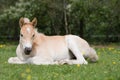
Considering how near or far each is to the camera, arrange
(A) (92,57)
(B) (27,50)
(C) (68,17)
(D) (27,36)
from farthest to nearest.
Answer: (C) (68,17) → (A) (92,57) → (D) (27,36) → (B) (27,50)

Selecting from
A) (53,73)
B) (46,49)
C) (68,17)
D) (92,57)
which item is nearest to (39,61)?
(46,49)

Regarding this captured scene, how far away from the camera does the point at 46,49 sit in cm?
1028

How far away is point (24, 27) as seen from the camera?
9.85m

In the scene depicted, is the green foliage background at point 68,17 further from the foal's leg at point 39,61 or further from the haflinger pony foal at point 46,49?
the foal's leg at point 39,61

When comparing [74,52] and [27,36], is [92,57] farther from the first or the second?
[27,36]

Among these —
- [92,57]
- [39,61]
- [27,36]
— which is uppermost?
[27,36]

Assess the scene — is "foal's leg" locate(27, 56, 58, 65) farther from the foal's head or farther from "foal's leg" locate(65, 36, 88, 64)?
"foal's leg" locate(65, 36, 88, 64)

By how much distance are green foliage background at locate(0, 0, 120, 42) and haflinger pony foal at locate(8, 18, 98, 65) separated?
41.7 feet

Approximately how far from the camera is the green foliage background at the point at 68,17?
79.2ft

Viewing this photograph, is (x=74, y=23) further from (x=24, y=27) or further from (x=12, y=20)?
(x=24, y=27)

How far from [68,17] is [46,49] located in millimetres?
15905

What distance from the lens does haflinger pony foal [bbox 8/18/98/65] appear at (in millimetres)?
9797

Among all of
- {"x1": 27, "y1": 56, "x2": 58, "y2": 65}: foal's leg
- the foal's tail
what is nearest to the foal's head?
{"x1": 27, "y1": 56, "x2": 58, "y2": 65}: foal's leg

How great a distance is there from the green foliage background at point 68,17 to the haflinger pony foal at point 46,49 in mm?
12710
